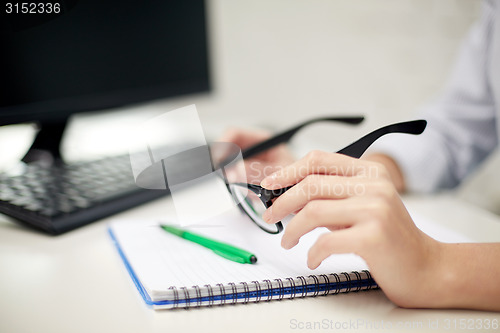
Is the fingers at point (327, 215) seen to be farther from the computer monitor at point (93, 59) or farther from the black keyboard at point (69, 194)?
the computer monitor at point (93, 59)

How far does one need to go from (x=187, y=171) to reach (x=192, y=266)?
0.15m

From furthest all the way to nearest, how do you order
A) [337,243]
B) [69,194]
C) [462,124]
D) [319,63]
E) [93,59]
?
[319,63] → [462,124] → [93,59] → [69,194] → [337,243]

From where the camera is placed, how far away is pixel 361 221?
1.00 feet

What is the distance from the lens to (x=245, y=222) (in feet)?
1.48

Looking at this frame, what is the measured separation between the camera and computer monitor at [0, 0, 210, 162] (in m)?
0.52

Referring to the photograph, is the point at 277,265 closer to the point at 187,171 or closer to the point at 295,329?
the point at 295,329

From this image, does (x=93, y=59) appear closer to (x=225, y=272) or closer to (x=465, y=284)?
(x=225, y=272)

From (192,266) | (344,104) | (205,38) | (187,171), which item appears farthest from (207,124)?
(192,266)

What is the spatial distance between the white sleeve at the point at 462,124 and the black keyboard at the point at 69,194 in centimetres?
38

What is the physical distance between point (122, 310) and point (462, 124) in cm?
63

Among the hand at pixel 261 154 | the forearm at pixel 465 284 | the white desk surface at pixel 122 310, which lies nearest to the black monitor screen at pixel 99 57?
the hand at pixel 261 154

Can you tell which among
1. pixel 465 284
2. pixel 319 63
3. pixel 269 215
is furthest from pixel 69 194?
pixel 319 63

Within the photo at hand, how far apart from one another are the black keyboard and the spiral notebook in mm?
61

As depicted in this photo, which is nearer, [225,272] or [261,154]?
[225,272]
